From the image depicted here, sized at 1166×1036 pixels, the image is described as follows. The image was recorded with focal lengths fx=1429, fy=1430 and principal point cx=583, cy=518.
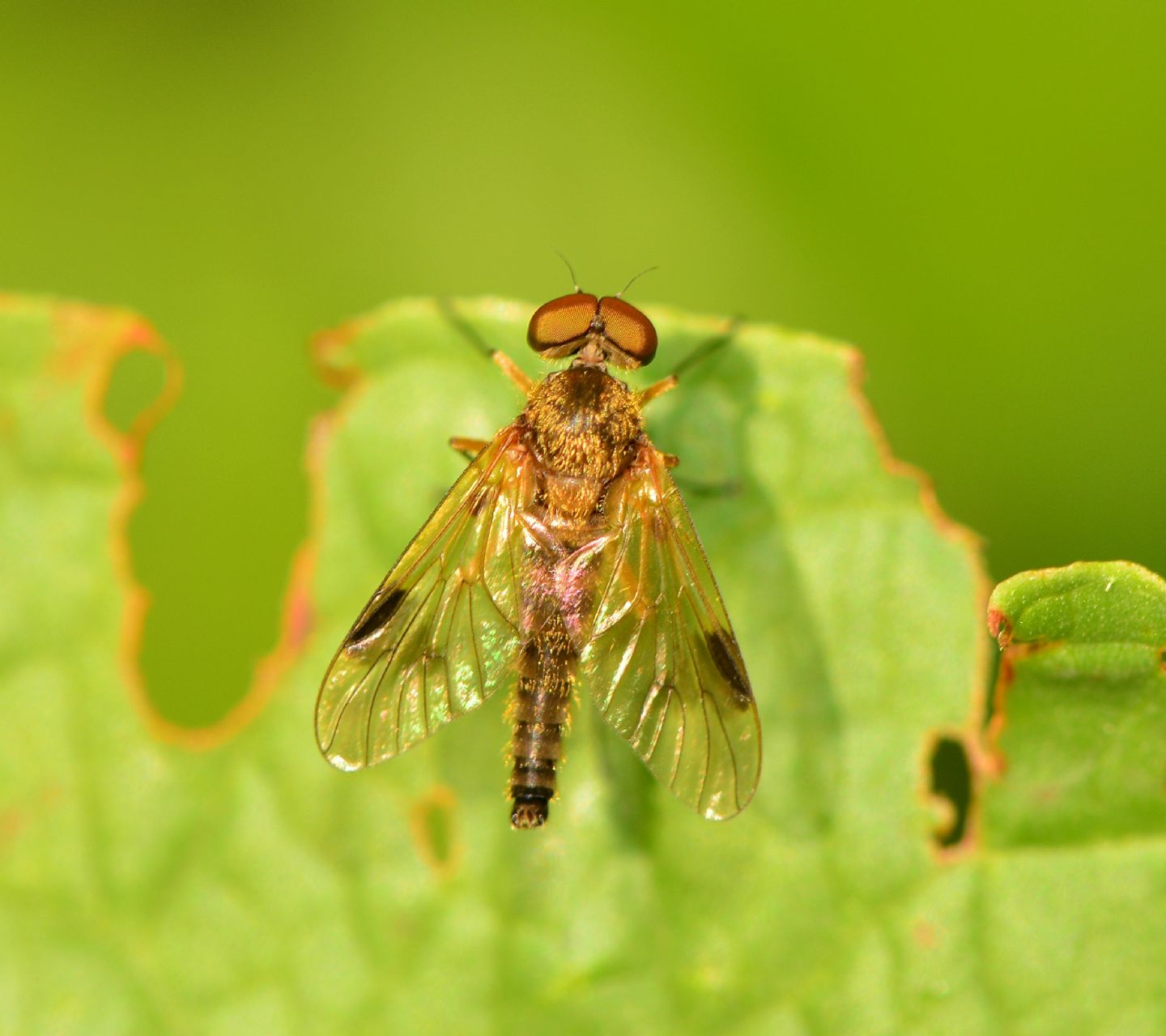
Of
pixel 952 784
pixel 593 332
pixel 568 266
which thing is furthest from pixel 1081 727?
pixel 568 266

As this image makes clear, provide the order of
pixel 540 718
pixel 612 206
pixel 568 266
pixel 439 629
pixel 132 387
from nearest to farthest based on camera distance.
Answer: pixel 540 718 → pixel 439 629 → pixel 132 387 → pixel 568 266 → pixel 612 206

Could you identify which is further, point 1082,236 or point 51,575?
point 1082,236

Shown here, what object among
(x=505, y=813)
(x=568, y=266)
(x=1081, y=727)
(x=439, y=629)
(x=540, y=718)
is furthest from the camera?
(x=568, y=266)

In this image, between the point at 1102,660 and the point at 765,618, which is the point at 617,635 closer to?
the point at 765,618

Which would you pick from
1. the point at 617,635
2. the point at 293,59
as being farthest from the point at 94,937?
the point at 293,59

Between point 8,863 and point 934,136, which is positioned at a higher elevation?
point 934,136

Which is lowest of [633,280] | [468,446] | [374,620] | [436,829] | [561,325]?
→ [436,829]

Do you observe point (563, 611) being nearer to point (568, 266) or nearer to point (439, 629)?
point (439, 629)
